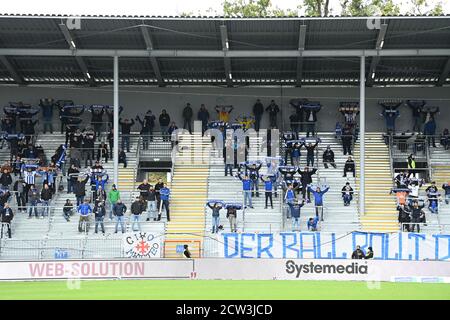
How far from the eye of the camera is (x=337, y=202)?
37.8 m

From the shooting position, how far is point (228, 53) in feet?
121

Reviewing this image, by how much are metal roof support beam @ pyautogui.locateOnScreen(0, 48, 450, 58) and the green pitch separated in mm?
10877

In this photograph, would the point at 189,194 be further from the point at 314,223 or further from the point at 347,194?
the point at 347,194

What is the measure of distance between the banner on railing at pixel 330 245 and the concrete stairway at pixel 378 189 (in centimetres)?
444

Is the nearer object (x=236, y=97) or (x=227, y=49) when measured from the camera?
(x=227, y=49)

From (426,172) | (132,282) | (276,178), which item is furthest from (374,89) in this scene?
(132,282)

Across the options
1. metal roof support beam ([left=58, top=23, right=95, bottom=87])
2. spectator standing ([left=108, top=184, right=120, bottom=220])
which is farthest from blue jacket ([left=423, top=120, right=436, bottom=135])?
metal roof support beam ([left=58, top=23, right=95, bottom=87])

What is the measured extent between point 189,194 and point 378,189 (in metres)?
7.27

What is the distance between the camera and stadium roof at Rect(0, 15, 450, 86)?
35.0m

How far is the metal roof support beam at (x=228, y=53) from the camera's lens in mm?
36406

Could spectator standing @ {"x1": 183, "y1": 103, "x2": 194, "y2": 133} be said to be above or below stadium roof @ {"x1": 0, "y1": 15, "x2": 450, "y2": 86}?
below

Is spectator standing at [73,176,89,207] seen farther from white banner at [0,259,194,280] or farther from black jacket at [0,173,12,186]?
white banner at [0,259,194,280]

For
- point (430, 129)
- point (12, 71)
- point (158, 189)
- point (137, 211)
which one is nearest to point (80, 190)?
point (137, 211)

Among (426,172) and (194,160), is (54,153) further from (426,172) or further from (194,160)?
(426,172)
